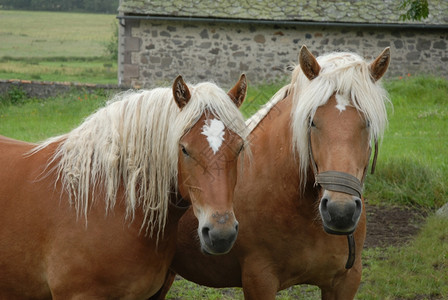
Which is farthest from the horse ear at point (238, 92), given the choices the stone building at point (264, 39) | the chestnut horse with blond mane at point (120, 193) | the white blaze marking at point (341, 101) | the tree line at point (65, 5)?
the tree line at point (65, 5)

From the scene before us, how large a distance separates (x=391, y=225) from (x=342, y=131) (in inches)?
161

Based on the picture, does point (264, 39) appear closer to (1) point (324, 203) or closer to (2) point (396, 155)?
(2) point (396, 155)

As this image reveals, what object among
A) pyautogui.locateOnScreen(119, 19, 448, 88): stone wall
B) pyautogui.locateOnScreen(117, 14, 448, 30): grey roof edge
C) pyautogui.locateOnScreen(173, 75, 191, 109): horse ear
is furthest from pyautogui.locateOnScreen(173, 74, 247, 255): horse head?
pyautogui.locateOnScreen(119, 19, 448, 88): stone wall

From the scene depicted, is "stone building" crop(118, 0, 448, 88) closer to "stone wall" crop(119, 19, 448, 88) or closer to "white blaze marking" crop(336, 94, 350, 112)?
"stone wall" crop(119, 19, 448, 88)

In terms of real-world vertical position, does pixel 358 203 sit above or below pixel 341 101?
below

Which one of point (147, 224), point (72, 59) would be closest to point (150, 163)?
point (147, 224)

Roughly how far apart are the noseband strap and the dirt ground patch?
3483 mm

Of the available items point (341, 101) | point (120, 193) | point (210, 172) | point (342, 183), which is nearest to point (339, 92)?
point (341, 101)

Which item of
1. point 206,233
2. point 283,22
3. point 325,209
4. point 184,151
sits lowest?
point 206,233

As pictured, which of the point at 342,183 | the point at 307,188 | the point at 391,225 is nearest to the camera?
the point at 342,183

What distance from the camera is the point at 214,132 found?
294 cm

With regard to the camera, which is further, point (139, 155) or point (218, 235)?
point (139, 155)

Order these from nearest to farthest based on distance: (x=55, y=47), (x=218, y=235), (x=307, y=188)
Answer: (x=218, y=235)
(x=307, y=188)
(x=55, y=47)

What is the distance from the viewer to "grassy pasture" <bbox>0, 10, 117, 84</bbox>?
23.9 metres
